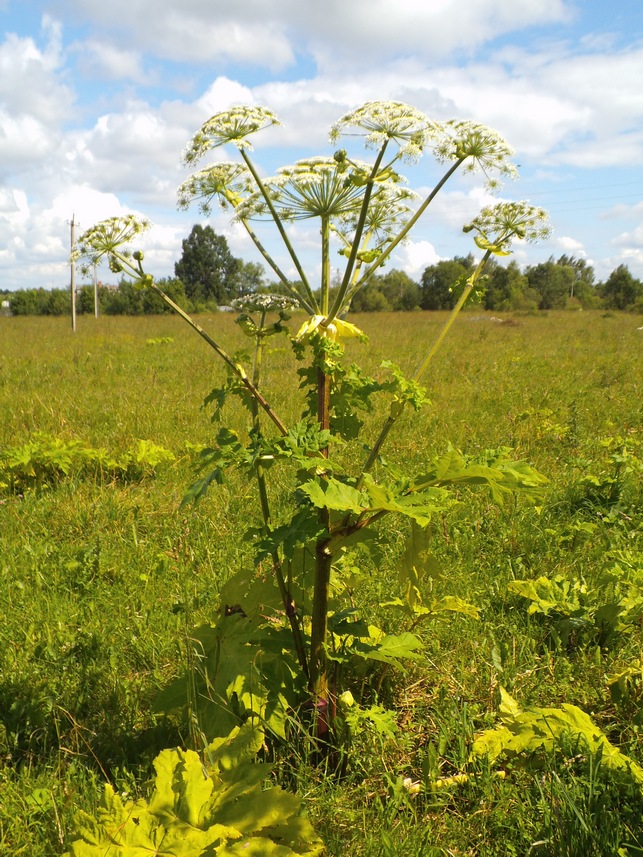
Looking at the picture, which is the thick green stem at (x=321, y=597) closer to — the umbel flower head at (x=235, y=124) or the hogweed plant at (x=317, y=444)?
the hogweed plant at (x=317, y=444)

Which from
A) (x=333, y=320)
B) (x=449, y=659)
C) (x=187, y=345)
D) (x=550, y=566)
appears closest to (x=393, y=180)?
(x=333, y=320)

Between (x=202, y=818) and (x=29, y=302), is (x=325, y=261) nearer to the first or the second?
(x=202, y=818)

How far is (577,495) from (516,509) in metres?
0.58

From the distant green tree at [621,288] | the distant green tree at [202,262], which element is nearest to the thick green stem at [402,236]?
the distant green tree at [621,288]

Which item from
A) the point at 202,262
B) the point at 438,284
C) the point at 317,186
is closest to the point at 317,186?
the point at 317,186

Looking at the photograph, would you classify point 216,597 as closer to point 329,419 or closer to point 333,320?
point 329,419

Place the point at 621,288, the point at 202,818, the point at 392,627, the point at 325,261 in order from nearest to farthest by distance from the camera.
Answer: the point at 202,818 → the point at 325,261 → the point at 392,627 → the point at 621,288

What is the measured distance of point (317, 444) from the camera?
1.85 metres

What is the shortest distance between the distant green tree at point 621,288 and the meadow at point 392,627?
173 feet

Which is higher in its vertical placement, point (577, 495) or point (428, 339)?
point (428, 339)

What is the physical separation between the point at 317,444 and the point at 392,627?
4.83 ft

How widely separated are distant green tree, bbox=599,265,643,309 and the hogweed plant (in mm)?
55021

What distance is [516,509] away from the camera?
428cm

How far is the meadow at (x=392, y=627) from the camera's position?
196cm
